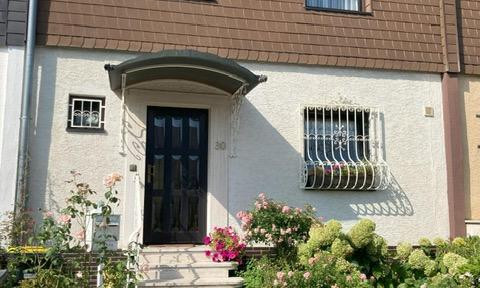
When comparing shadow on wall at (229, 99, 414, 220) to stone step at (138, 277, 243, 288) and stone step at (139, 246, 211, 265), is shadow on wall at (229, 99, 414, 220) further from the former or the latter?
stone step at (138, 277, 243, 288)

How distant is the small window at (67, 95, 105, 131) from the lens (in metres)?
7.21

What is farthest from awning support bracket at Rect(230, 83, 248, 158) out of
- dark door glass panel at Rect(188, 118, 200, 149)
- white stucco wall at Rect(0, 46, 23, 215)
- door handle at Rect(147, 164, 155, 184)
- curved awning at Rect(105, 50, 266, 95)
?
white stucco wall at Rect(0, 46, 23, 215)

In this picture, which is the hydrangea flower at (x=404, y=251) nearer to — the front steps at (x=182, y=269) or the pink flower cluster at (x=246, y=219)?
the pink flower cluster at (x=246, y=219)

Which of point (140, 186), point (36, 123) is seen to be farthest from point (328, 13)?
point (36, 123)

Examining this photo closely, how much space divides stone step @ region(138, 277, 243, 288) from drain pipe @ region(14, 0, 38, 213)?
7.07 ft

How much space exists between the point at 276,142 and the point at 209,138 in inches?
39.2

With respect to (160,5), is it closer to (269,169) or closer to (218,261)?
(269,169)

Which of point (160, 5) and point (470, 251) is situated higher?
point (160, 5)

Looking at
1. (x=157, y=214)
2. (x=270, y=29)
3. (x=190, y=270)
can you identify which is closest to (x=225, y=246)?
(x=190, y=270)

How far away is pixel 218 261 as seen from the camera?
6637mm

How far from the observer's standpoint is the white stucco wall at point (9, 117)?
6793 millimetres

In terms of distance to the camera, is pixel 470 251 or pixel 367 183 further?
pixel 367 183

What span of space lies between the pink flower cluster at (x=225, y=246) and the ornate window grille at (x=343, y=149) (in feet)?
5.03

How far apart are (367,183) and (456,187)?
4.87 feet
